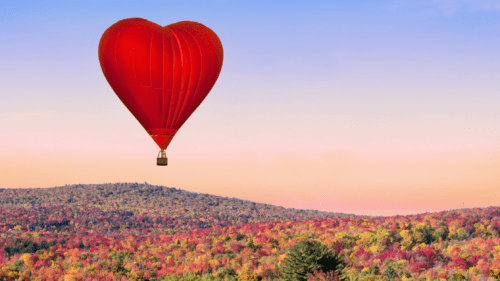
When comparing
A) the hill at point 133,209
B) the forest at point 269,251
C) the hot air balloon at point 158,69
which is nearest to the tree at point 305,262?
the forest at point 269,251

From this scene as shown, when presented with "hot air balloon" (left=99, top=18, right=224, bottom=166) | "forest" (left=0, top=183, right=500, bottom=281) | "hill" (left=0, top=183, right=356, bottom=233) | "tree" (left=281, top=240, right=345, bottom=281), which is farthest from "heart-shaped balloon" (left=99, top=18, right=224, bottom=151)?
"hill" (left=0, top=183, right=356, bottom=233)

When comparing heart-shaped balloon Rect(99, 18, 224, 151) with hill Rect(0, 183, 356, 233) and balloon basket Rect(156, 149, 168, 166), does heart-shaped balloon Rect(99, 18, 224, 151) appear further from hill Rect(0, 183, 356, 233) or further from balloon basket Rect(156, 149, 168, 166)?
hill Rect(0, 183, 356, 233)

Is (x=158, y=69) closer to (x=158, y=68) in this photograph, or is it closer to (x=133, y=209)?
(x=158, y=68)

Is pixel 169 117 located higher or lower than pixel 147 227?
higher

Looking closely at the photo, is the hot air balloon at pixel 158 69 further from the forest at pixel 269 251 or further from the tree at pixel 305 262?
the forest at pixel 269 251

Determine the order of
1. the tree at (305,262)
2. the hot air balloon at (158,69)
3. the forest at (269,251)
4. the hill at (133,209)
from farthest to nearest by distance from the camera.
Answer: the hill at (133,209), the forest at (269,251), the hot air balloon at (158,69), the tree at (305,262)

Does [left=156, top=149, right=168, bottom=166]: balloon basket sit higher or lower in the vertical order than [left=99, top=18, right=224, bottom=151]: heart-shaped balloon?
lower

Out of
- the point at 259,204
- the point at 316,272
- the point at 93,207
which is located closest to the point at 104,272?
the point at 316,272

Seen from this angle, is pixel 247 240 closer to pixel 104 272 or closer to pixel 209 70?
pixel 104 272
